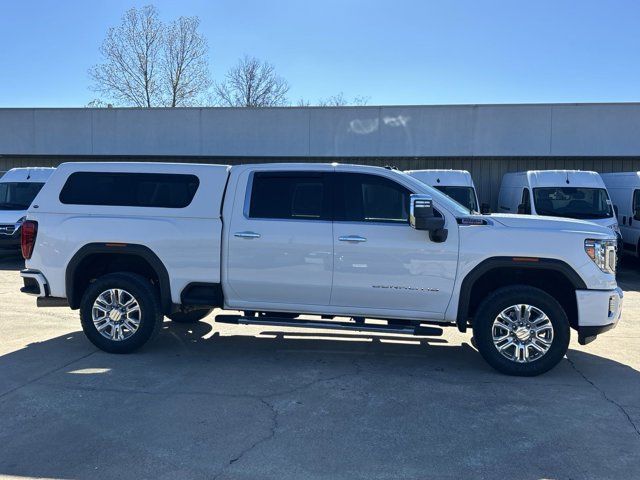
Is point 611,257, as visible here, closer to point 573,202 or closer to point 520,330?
point 520,330

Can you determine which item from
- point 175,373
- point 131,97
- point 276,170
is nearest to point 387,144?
point 276,170

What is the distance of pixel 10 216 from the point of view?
14180mm

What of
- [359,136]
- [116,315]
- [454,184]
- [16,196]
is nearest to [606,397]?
[116,315]

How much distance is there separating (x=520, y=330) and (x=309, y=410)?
229cm

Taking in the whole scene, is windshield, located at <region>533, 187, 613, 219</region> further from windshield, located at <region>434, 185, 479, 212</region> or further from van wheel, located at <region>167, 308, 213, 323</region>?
van wheel, located at <region>167, 308, 213, 323</region>

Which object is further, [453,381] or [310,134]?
[310,134]

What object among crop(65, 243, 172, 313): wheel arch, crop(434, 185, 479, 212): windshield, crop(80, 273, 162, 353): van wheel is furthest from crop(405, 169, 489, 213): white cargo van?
crop(80, 273, 162, 353): van wheel

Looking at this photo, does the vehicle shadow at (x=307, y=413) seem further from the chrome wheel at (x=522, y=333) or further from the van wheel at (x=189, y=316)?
the van wheel at (x=189, y=316)

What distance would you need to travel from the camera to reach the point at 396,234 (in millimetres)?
5379

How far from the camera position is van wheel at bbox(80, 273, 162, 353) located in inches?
232

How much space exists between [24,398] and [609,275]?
552cm

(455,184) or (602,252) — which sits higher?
(455,184)

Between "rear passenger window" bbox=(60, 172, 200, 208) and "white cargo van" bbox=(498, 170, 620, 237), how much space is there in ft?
33.8

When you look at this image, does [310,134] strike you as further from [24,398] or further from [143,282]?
[24,398]
